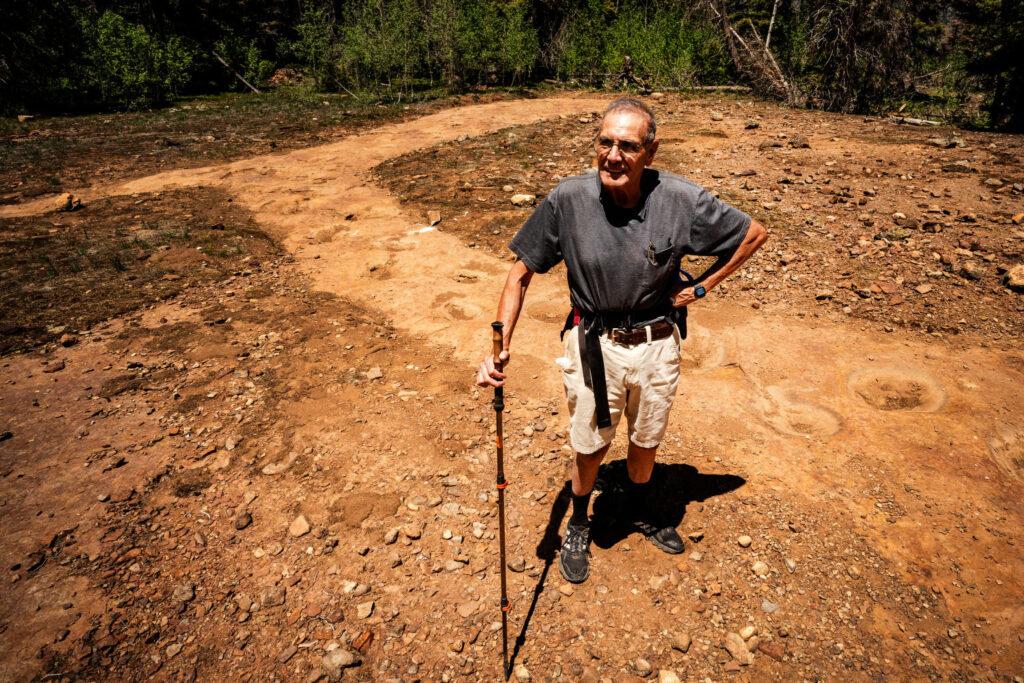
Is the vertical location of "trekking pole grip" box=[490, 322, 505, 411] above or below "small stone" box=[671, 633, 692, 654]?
above

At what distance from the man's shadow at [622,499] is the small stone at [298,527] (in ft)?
5.14

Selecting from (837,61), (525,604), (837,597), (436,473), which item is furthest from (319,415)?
(837,61)

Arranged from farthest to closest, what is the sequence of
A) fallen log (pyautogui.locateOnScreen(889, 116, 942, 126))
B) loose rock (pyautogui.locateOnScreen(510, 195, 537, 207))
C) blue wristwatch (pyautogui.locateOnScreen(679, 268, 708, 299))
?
fallen log (pyautogui.locateOnScreen(889, 116, 942, 126))
loose rock (pyautogui.locateOnScreen(510, 195, 537, 207))
blue wristwatch (pyautogui.locateOnScreen(679, 268, 708, 299))

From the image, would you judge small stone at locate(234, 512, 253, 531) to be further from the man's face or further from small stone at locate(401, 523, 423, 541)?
the man's face

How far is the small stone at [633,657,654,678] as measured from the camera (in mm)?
2632

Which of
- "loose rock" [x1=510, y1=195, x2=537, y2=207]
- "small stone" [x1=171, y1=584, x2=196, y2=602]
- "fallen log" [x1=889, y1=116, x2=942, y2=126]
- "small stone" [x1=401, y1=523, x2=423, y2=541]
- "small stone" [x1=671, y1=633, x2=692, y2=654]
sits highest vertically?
"fallen log" [x1=889, y1=116, x2=942, y2=126]

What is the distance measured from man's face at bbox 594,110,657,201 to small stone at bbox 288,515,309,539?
289cm

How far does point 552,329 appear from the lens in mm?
5430

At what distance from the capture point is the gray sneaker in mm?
3066

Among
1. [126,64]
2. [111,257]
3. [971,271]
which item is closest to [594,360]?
[971,271]

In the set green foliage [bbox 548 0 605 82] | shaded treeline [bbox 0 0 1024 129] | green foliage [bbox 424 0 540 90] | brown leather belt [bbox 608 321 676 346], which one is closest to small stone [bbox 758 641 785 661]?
brown leather belt [bbox 608 321 676 346]

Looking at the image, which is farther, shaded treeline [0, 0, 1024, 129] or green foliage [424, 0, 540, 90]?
green foliage [424, 0, 540, 90]

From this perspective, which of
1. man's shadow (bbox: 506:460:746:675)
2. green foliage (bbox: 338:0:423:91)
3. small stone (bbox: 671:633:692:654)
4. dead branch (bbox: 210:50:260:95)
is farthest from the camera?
dead branch (bbox: 210:50:260:95)

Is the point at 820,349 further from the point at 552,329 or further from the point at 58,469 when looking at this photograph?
the point at 58,469
